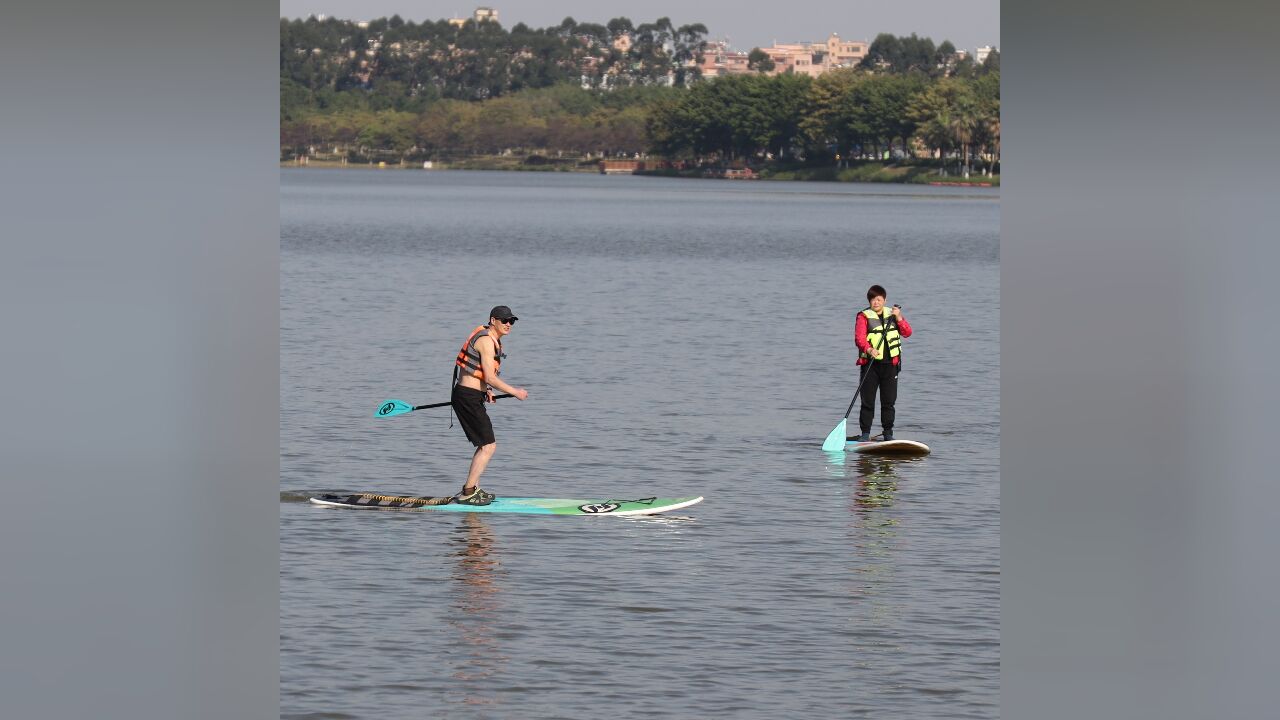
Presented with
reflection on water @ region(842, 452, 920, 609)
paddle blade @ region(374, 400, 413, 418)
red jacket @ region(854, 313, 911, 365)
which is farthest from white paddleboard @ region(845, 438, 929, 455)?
paddle blade @ region(374, 400, 413, 418)

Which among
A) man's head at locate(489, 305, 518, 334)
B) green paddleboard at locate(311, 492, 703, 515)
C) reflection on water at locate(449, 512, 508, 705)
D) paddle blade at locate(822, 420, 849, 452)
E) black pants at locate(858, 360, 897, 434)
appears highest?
man's head at locate(489, 305, 518, 334)

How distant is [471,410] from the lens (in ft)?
60.0

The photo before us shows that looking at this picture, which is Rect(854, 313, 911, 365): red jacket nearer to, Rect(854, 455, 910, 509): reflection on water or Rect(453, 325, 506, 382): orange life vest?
Rect(854, 455, 910, 509): reflection on water

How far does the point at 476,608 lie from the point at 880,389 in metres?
9.76

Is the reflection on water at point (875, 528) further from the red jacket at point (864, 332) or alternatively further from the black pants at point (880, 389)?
the red jacket at point (864, 332)

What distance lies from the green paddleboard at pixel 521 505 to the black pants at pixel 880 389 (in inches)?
197

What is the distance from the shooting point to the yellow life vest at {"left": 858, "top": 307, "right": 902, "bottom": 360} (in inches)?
904

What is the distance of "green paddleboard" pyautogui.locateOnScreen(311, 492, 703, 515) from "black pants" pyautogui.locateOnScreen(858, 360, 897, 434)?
5003mm

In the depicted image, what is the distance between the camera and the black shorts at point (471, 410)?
60.0 feet

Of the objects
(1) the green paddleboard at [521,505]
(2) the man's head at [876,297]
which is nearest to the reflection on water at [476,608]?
(1) the green paddleboard at [521,505]

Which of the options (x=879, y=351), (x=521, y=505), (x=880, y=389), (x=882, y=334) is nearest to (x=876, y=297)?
(x=882, y=334)

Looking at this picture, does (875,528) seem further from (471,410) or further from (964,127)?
(964,127)
